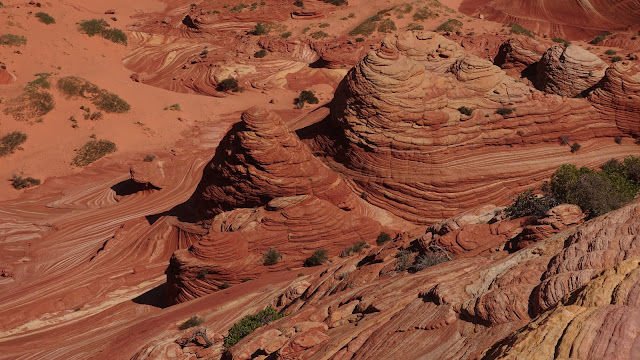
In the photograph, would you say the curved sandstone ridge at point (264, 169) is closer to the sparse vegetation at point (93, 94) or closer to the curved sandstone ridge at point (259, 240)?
the curved sandstone ridge at point (259, 240)

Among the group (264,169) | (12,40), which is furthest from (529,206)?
(12,40)

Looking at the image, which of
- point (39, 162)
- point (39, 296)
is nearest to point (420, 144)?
point (39, 296)

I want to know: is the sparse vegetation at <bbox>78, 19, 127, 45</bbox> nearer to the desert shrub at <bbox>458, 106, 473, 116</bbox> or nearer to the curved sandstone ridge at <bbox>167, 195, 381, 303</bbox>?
the curved sandstone ridge at <bbox>167, 195, 381, 303</bbox>

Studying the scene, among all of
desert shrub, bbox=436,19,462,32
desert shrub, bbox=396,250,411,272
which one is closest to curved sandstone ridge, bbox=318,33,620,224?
desert shrub, bbox=396,250,411,272

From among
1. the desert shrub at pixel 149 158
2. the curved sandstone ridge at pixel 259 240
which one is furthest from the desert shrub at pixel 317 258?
the desert shrub at pixel 149 158

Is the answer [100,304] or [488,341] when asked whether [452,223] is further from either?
[100,304]

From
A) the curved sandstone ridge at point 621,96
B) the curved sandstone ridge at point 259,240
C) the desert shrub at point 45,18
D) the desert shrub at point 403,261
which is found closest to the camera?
the desert shrub at point 403,261

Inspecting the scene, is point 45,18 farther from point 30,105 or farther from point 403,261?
point 403,261
